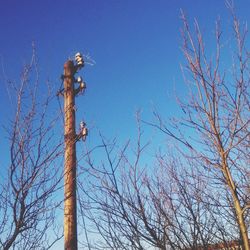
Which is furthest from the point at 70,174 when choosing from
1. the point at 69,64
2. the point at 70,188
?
the point at 69,64

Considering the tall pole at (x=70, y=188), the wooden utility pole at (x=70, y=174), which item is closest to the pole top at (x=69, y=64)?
the wooden utility pole at (x=70, y=174)

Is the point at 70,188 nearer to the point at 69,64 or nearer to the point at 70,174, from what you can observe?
the point at 70,174

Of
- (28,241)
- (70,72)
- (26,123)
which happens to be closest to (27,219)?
(26,123)

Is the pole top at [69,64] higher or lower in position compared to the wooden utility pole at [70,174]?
higher

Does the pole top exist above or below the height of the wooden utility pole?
above

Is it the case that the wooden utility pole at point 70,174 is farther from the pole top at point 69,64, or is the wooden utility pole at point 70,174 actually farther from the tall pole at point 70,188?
the pole top at point 69,64

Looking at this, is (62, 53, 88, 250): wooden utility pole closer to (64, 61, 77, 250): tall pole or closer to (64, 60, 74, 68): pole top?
(64, 61, 77, 250): tall pole

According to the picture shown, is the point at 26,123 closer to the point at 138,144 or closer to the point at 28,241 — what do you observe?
the point at 138,144

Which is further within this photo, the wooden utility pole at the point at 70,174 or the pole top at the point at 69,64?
the pole top at the point at 69,64

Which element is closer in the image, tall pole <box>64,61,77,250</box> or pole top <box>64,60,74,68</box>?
tall pole <box>64,61,77,250</box>

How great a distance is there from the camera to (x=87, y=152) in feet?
14.0

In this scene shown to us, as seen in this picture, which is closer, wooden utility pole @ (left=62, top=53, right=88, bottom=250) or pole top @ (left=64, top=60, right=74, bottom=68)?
wooden utility pole @ (left=62, top=53, right=88, bottom=250)

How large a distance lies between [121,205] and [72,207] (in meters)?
1.91

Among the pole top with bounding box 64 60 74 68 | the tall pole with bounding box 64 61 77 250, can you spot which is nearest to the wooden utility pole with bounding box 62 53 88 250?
the tall pole with bounding box 64 61 77 250
